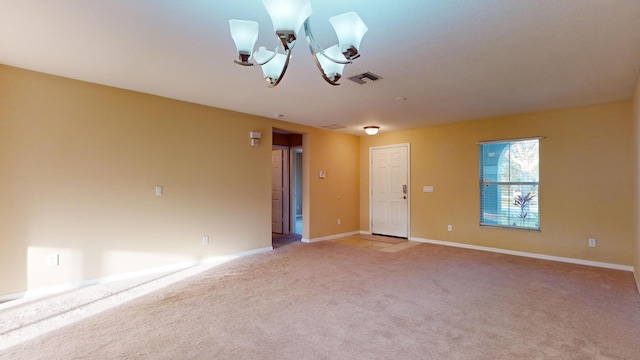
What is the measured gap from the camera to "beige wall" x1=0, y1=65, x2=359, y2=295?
3.21m

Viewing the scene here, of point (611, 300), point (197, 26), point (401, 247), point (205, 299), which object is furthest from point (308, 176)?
point (611, 300)

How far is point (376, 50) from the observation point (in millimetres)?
2725

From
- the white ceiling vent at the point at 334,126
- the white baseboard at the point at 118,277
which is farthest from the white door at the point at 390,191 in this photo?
the white baseboard at the point at 118,277

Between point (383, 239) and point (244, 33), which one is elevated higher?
point (244, 33)

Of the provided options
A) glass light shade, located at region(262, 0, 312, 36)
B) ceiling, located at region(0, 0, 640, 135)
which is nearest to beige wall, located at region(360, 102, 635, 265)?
ceiling, located at region(0, 0, 640, 135)

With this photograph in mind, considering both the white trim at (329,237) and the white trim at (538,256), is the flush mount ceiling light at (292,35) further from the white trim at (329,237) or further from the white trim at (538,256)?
the white trim at (538,256)

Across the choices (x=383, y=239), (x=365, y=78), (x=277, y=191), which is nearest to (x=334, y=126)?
(x=277, y=191)

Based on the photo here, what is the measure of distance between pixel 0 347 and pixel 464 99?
17.5ft

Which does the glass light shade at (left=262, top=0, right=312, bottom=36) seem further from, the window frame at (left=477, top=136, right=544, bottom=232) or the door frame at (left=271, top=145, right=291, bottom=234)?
the door frame at (left=271, top=145, right=291, bottom=234)

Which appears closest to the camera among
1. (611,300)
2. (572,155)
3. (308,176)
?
(611,300)

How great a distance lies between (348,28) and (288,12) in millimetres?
421

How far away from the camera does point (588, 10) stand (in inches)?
82.2

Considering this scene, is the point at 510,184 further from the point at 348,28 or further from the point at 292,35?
the point at 292,35

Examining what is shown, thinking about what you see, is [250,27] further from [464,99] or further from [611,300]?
[611,300]
